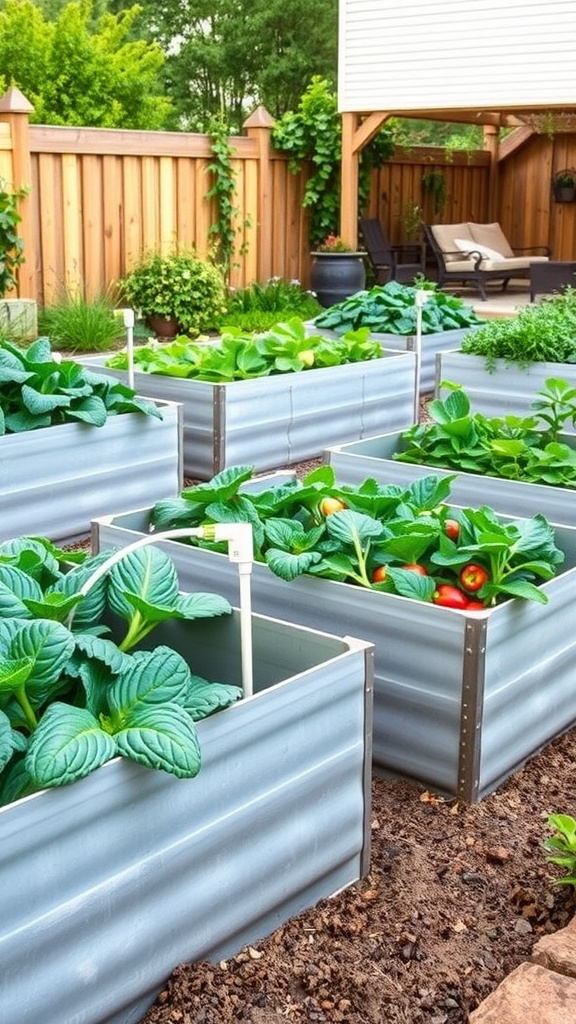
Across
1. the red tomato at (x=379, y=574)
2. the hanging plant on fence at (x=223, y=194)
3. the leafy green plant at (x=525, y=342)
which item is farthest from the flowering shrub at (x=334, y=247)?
the red tomato at (x=379, y=574)

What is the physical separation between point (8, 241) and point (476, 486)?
6190 millimetres

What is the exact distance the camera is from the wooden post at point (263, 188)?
517 inches

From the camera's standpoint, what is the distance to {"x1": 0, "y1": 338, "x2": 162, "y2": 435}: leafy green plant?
4922mm

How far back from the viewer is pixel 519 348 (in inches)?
268

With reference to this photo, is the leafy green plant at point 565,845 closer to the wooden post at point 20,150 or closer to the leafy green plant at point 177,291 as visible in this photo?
the wooden post at point 20,150

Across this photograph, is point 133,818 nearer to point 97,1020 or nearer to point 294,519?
point 97,1020

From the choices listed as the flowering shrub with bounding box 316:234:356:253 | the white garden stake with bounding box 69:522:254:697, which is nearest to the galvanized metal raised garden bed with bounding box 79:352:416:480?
the white garden stake with bounding box 69:522:254:697

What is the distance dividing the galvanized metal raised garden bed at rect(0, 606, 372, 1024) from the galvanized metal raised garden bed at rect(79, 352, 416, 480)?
3270 millimetres

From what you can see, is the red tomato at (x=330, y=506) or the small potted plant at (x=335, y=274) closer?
the red tomato at (x=330, y=506)

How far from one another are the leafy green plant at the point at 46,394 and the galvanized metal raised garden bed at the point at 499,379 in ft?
7.23

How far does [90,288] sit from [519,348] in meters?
5.60

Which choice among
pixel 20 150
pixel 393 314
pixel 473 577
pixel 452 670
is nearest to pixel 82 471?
pixel 473 577

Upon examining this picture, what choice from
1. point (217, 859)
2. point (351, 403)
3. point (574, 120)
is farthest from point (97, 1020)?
point (574, 120)

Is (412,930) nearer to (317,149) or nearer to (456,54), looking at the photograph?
(456,54)
